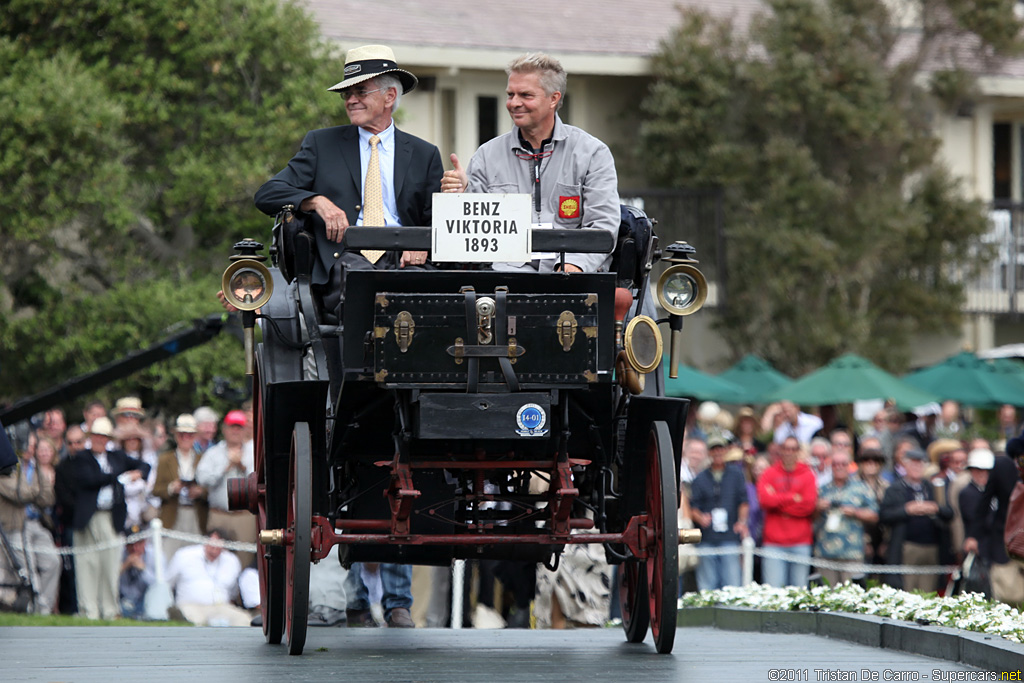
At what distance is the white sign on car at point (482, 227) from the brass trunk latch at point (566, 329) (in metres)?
0.38

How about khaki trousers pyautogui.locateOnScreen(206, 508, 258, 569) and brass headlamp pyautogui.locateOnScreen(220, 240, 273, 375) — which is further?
khaki trousers pyautogui.locateOnScreen(206, 508, 258, 569)

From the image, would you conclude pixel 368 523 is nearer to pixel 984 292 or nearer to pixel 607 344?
pixel 607 344

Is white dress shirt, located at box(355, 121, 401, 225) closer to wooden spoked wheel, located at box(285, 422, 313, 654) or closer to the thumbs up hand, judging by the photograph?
the thumbs up hand

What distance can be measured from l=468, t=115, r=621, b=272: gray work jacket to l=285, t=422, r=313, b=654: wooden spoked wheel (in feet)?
4.31

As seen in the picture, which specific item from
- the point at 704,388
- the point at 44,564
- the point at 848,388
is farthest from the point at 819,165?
the point at 44,564

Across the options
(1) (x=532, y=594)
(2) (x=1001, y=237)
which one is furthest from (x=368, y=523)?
(2) (x=1001, y=237)

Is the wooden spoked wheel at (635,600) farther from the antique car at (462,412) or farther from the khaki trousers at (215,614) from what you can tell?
the khaki trousers at (215,614)

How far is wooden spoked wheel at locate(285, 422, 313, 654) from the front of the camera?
747cm

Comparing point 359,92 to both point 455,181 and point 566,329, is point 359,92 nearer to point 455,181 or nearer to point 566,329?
point 455,181

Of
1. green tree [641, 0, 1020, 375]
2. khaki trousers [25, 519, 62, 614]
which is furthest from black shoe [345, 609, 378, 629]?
green tree [641, 0, 1020, 375]

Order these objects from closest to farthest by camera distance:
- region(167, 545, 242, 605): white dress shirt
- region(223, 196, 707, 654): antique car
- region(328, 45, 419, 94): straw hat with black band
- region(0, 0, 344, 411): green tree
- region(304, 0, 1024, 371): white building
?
region(223, 196, 707, 654): antique car, region(328, 45, 419, 94): straw hat with black band, region(167, 545, 242, 605): white dress shirt, region(0, 0, 344, 411): green tree, region(304, 0, 1024, 371): white building

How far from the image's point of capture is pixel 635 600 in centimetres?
873

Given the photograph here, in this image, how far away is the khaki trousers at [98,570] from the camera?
15.5 meters

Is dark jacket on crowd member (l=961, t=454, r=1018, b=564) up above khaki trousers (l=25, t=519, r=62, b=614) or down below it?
above
